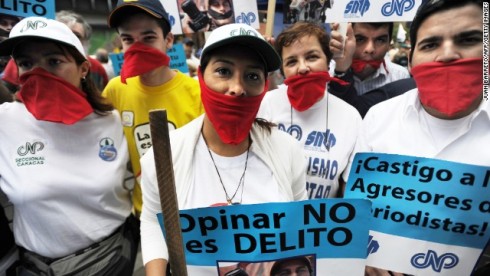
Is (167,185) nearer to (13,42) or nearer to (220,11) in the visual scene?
(13,42)

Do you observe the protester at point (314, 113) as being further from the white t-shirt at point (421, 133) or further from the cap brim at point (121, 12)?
the cap brim at point (121, 12)

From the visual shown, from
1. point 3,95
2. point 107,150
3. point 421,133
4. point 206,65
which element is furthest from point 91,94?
point 421,133

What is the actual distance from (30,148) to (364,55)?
2.50m

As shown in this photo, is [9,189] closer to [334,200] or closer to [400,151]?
[334,200]

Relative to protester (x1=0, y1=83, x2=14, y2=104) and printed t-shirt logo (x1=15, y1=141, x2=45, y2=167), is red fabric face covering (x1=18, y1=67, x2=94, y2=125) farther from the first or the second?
protester (x1=0, y1=83, x2=14, y2=104)

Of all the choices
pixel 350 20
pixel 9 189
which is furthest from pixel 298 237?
pixel 350 20

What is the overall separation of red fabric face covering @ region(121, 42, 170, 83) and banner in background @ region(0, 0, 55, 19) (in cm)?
73

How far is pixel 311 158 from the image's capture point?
6.79 feet

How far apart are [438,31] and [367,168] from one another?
664mm

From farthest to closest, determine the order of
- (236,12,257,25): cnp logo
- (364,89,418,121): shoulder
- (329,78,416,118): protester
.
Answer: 1. (236,12,257,25): cnp logo
2. (329,78,416,118): protester
3. (364,89,418,121): shoulder

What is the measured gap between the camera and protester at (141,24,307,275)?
4.93 ft

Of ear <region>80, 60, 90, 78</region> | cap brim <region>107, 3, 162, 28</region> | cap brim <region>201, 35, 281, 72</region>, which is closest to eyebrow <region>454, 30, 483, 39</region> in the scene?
cap brim <region>201, 35, 281, 72</region>

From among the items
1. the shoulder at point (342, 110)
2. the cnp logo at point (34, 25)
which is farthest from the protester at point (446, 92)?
the cnp logo at point (34, 25)

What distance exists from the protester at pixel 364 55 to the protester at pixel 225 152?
1046 millimetres
